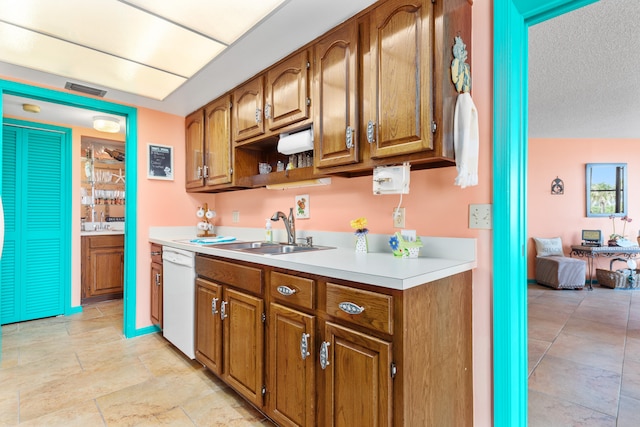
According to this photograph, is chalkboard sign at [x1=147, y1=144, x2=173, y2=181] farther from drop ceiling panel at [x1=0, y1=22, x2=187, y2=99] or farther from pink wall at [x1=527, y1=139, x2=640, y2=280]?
pink wall at [x1=527, y1=139, x2=640, y2=280]

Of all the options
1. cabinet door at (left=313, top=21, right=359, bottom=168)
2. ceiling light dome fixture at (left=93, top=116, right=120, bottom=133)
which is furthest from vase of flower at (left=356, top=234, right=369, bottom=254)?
ceiling light dome fixture at (left=93, top=116, right=120, bottom=133)

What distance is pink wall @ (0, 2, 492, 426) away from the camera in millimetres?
1500

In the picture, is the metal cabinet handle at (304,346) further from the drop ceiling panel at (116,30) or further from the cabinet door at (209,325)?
the drop ceiling panel at (116,30)

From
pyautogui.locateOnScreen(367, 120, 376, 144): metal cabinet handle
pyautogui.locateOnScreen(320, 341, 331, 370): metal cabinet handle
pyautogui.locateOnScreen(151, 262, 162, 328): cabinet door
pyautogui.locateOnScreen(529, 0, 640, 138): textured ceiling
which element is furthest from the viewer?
pyautogui.locateOnScreen(151, 262, 162, 328): cabinet door

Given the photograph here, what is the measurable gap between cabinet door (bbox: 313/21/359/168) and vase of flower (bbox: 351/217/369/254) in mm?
382

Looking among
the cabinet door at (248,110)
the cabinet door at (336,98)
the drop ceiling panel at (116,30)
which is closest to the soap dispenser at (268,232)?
the cabinet door at (248,110)

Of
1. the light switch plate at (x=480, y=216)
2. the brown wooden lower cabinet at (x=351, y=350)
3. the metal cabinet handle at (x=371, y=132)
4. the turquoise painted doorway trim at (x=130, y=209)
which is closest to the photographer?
the brown wooden lower cabinet at (x=351, y=350)

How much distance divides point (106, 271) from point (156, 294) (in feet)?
5.57

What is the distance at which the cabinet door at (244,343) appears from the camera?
169 cm

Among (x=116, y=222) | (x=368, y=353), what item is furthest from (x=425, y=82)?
(x=116, y=222)

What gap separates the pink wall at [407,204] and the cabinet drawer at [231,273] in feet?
2.32

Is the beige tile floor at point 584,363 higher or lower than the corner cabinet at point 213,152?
lower

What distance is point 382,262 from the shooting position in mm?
1477

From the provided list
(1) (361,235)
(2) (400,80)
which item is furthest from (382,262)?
(2) (400,80)
